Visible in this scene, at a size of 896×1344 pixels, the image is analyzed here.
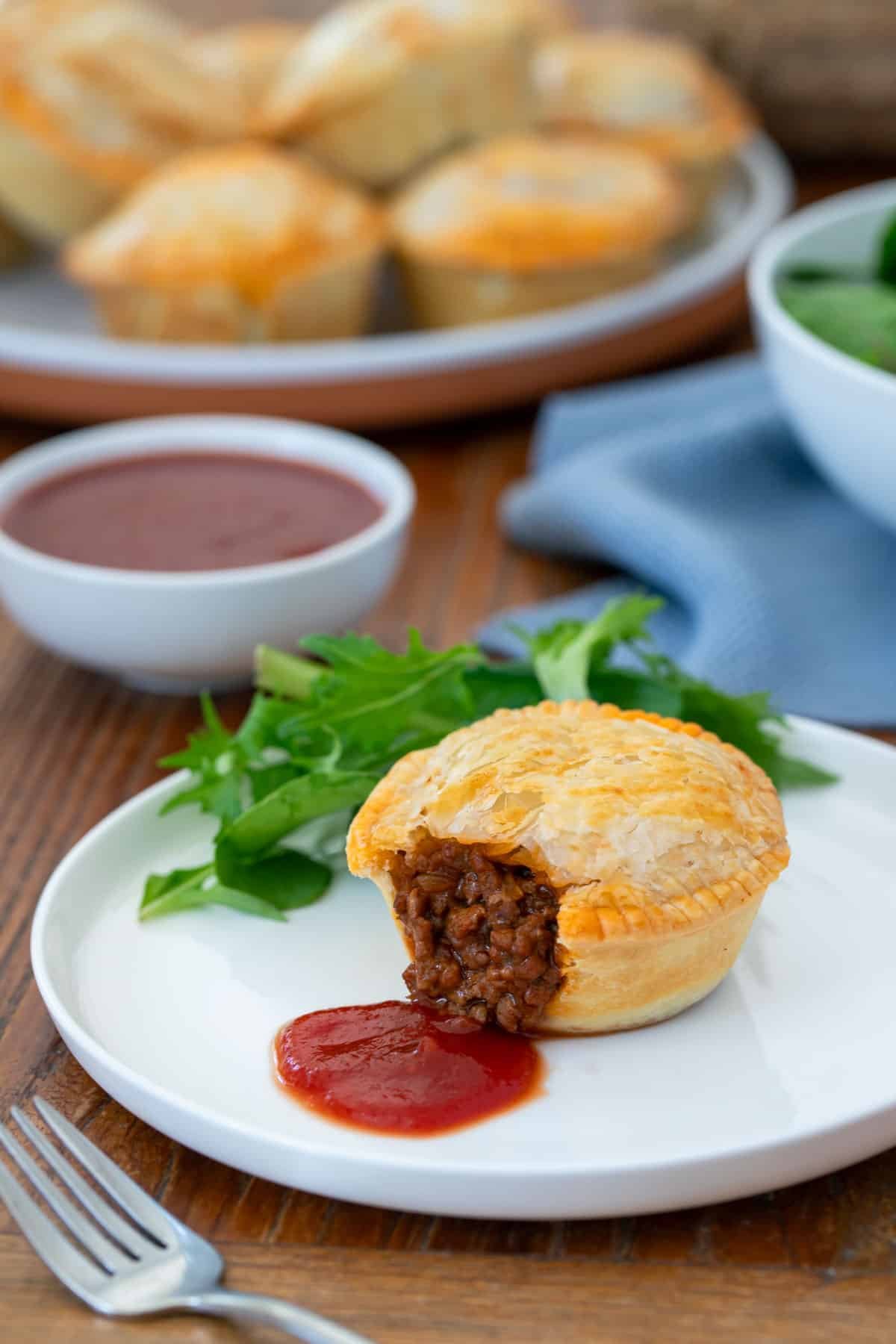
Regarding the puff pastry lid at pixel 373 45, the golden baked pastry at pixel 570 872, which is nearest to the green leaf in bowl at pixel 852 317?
the golden baked pastry at pixel 570 872

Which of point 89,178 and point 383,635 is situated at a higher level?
point 89,178

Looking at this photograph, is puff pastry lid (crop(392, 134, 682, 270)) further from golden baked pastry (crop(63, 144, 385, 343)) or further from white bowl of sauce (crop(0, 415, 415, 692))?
white bowl of sauce (crop(0, 415, 415, 692))

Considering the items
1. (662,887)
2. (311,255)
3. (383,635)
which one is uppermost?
(662,887)

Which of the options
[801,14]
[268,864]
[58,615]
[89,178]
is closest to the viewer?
[268,864]

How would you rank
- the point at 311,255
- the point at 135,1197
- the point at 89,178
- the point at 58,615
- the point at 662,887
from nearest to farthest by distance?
1. the point at 135,1197
2. the point at 662,887
3. the point at 58,615
4. the point at 311,255
5. the point at 89,178

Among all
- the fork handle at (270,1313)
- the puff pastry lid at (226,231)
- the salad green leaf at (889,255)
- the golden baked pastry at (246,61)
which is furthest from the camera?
the golden baked pastry at (246,61)

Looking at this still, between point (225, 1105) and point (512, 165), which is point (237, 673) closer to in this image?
point (225, 1105)

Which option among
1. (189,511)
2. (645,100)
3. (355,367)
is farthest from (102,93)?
(189,511)

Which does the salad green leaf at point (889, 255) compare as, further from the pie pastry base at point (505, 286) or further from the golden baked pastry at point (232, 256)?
the golden baked pastry at point (232, 256)

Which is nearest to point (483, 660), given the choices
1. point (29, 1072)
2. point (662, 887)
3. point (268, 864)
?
point (268, 864)
